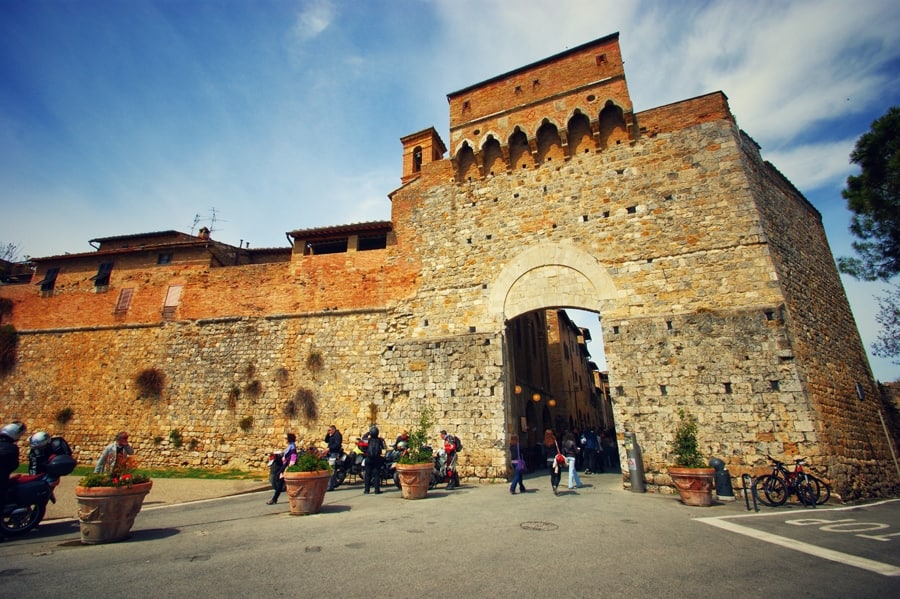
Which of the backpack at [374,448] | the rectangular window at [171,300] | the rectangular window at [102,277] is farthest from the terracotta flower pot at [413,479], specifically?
the rectangular window at [102,277]

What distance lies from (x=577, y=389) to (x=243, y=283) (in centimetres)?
2665

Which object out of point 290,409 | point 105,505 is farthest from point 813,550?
point 290,409

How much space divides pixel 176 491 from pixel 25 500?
557 cm

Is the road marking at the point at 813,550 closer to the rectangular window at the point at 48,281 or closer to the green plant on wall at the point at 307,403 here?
the green plant on wall at the point at 307,403

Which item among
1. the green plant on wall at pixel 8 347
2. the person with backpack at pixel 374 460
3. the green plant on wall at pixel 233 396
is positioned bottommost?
the person with backpack at pixel 374 460

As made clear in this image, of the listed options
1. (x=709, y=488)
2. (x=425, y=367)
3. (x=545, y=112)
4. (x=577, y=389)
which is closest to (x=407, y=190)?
(x=545, y=112)

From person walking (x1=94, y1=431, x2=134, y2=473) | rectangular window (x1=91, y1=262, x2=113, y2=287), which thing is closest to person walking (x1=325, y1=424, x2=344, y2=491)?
person walking (x1=94, y1=431, x2=134, y2=473)

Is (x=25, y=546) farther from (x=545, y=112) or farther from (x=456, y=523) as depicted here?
(x=545, y=112)

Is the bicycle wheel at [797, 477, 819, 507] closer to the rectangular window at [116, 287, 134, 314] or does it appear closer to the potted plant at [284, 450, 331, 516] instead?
the potted plant at [284, 450, 331, 516]

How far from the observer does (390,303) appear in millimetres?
15750

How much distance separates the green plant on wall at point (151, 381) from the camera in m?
17.4

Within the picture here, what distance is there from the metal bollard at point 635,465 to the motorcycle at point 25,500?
11901mm

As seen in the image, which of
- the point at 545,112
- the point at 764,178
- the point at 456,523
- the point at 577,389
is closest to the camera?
the point at 456,523

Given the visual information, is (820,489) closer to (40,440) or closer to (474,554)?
(474,554)
